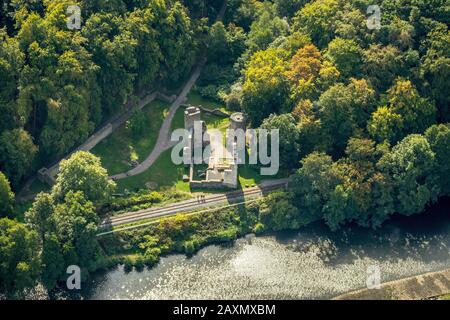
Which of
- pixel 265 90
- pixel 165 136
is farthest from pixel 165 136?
pixel 265 90

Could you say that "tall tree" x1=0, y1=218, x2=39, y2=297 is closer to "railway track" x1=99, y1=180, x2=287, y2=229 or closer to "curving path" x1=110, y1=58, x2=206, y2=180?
"railway track" x1=99, y1=180, x2=287, y2=229

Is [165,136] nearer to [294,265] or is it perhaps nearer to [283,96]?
[283,96]

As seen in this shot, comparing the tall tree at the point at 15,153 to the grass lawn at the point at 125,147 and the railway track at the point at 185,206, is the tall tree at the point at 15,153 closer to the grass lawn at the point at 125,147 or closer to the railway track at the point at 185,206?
the grass lawn at the point at 125,147

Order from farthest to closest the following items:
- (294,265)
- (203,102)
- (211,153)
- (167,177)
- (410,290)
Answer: (203,102)
(211,153)
(167,177)
(294,265)
(410,290)

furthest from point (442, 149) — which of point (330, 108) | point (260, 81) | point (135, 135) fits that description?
point (135, 135)

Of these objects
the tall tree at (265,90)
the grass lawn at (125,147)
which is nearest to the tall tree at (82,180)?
the grass lawn at (125,147)

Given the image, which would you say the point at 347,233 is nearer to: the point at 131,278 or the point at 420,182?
the point at 420,182
